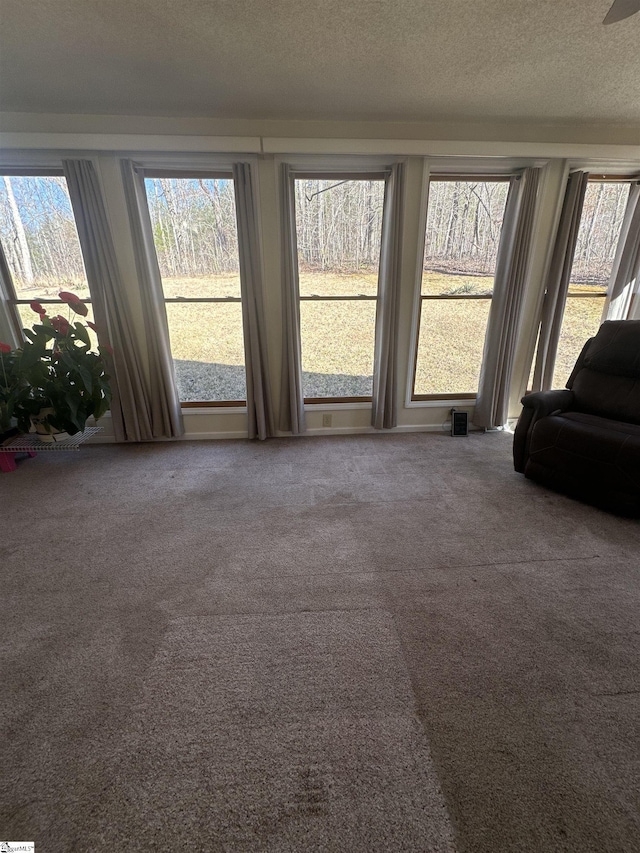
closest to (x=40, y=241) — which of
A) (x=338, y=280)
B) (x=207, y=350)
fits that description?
(x=207, y=350)

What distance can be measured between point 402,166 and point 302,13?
4.35 ft

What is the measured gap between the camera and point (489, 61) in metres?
1.98

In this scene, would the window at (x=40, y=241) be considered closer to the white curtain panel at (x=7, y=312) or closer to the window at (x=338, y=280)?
the white curtain panel at (x=7, y=312)

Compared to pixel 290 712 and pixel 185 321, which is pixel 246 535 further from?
pixel 185 321

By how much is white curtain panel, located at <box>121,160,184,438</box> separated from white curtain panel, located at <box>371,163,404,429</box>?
1.88 metres

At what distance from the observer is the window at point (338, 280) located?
2867mm

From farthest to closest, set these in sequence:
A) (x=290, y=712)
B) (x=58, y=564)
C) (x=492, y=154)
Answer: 1. (x=492, y=154)
2. (x=58, y=564)
3. (x=290, y=712)

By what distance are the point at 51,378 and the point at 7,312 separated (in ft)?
3.17

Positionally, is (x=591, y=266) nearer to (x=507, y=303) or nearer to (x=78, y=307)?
(x=507, y=303)

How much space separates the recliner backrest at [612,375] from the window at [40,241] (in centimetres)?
409

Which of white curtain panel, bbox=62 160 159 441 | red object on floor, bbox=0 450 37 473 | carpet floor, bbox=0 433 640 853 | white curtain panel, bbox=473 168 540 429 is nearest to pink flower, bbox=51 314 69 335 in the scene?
white curtain panel, bbox=62 160 159 441

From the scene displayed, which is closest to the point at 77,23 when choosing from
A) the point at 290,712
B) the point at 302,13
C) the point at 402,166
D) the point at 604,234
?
the point at 302,13

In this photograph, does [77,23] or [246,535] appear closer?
[77,23]

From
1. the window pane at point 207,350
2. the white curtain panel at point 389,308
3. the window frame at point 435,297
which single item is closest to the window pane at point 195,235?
the window pane at point 207,350
